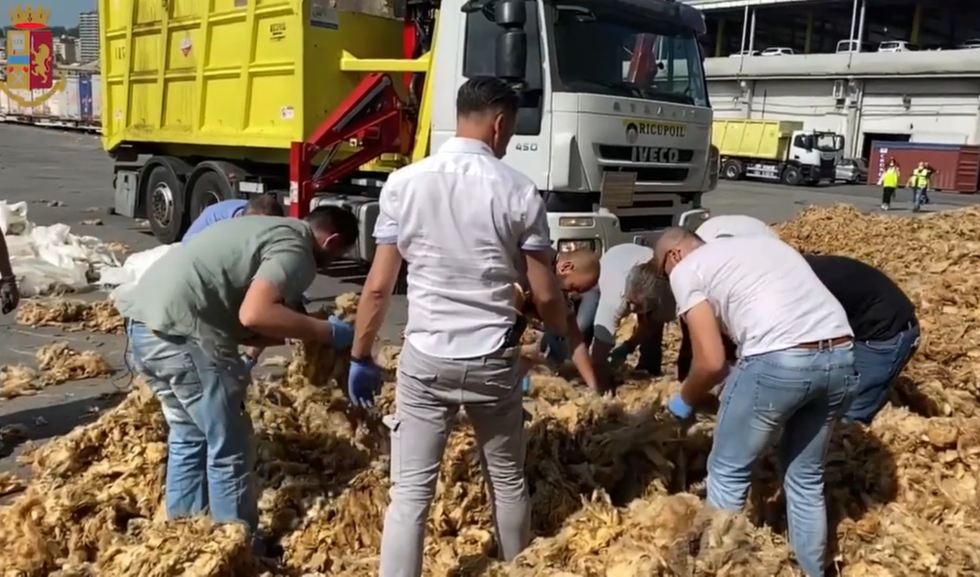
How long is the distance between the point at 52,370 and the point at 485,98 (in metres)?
5.05

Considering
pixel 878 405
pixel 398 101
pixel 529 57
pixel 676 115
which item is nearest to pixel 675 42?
pixel 676 115

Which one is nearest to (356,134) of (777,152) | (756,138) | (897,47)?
(777,152)

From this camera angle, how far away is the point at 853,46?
4731 cm

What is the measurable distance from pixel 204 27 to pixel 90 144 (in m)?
31.7

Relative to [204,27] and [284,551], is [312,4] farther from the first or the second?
[284,551]

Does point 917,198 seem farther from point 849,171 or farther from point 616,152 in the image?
point 616,152

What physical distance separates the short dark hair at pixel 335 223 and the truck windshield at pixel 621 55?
4755mm

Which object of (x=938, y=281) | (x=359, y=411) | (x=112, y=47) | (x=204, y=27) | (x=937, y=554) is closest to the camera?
(x=937, y=554)

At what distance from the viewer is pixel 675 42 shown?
30.3 ft

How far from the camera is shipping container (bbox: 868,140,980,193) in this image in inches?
1508

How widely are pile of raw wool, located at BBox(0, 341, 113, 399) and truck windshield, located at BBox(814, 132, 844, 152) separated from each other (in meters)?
35.2

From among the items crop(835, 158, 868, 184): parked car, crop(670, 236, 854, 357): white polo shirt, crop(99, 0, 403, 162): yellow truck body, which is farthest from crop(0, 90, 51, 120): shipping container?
crop(670, 236, 854, 357): white polo shirt

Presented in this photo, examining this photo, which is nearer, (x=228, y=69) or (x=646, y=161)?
(x=646, y=161)

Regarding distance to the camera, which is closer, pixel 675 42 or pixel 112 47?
pixel 675 42
